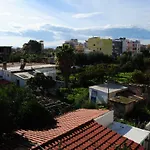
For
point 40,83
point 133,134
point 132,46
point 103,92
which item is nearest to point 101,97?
point 103,92

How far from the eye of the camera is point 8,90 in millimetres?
11242

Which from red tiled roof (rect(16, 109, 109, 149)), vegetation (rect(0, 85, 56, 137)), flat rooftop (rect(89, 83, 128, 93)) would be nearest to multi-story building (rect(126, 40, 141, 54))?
flat rooftop (rect(89, 83, 128, 93))

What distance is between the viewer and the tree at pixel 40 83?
90.0ft

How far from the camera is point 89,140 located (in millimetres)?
9828

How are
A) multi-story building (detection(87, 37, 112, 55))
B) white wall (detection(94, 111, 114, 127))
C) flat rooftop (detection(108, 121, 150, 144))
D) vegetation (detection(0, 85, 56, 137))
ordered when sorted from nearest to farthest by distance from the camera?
vegetation (detection(0, 85, 56, 137)) → flat rooftop (detection(108, 121, 150, 144)) → white wall (detection(94, 111, 114, 127)) → multi-story building (detection(87, 37, 112, 55))

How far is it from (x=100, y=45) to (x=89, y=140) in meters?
86.7

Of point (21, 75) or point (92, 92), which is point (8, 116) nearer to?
point (92, 92)

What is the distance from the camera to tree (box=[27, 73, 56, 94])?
2744cm

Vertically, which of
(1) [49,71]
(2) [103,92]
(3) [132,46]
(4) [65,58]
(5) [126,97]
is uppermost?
(3) [132,46]

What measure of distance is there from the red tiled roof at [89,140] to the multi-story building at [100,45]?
8346 cm

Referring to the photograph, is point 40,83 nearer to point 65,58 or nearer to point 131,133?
point 65,58

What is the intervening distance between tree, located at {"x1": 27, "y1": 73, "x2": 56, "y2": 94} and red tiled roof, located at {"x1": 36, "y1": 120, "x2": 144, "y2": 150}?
16.7m

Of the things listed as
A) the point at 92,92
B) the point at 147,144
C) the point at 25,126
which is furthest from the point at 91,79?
the point at 25,126

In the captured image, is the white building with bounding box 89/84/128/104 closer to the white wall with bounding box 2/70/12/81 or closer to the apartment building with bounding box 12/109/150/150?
the white wall with bounding box 2/70/12/81
